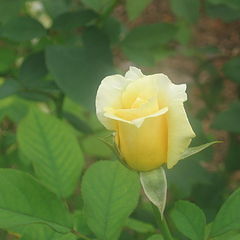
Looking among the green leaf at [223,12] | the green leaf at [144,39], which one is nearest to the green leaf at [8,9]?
the green leaf at [144,39]

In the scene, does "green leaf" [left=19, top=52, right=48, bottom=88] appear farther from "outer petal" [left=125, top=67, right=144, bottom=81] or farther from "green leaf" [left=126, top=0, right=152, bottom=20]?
"outer petal" [left=125, top=67, right=144, bottom=81]

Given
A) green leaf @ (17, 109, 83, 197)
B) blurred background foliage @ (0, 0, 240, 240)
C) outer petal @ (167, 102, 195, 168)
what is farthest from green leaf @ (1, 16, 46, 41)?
outer petal @ (167, 102, 195, 168)

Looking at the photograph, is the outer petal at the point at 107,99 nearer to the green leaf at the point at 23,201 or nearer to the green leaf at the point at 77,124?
the green leaf at the point at 23,201

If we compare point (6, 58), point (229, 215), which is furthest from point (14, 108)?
point (229, 215)

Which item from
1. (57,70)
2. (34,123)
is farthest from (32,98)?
(34,123)

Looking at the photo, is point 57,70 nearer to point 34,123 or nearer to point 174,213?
point 34,123

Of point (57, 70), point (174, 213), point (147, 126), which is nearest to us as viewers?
point (147, 126)

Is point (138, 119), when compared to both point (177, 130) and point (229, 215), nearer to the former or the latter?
point (177, 130)
